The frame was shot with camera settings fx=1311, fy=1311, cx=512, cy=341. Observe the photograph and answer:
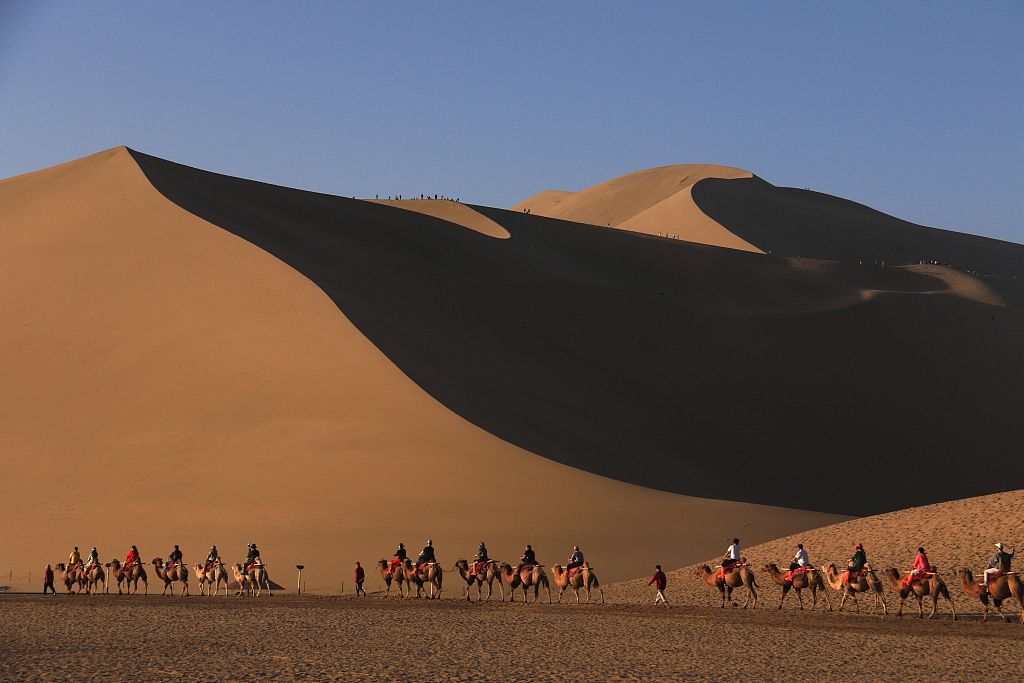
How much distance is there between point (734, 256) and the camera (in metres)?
→ 75.9

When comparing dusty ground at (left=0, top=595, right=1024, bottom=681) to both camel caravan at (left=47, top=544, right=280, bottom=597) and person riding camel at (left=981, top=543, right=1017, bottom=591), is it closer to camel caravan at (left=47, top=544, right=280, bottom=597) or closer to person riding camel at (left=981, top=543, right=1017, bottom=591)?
person riding camel at (left=981, top=543, right=1017, bottom=591)

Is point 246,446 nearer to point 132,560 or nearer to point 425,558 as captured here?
point 132,560

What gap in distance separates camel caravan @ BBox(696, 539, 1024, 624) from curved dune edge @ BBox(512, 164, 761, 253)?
71463mm

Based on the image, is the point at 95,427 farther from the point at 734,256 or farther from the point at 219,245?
the point at 734,256

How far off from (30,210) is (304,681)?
53.7 metres

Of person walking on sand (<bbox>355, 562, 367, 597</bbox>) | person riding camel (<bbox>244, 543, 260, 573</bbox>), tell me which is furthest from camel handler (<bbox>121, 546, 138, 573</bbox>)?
person walking on sand (<bbox>355, 562, 367, 597</bbox>)

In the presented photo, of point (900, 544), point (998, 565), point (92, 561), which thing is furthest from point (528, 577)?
point (92, 561)

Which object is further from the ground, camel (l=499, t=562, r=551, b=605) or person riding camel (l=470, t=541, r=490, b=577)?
person riding camel (l=470, t=541, r=490, b=577)

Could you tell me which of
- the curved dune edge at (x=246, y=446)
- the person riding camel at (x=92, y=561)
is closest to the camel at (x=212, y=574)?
the curved dune edge at (x=246, y=446)

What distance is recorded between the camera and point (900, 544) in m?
29.1

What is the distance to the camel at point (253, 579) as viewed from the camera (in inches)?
1118

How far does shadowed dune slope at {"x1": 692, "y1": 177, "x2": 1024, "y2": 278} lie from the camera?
97.2 metres

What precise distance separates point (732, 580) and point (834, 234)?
82.5 meters

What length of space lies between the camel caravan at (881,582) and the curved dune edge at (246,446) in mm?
6039
